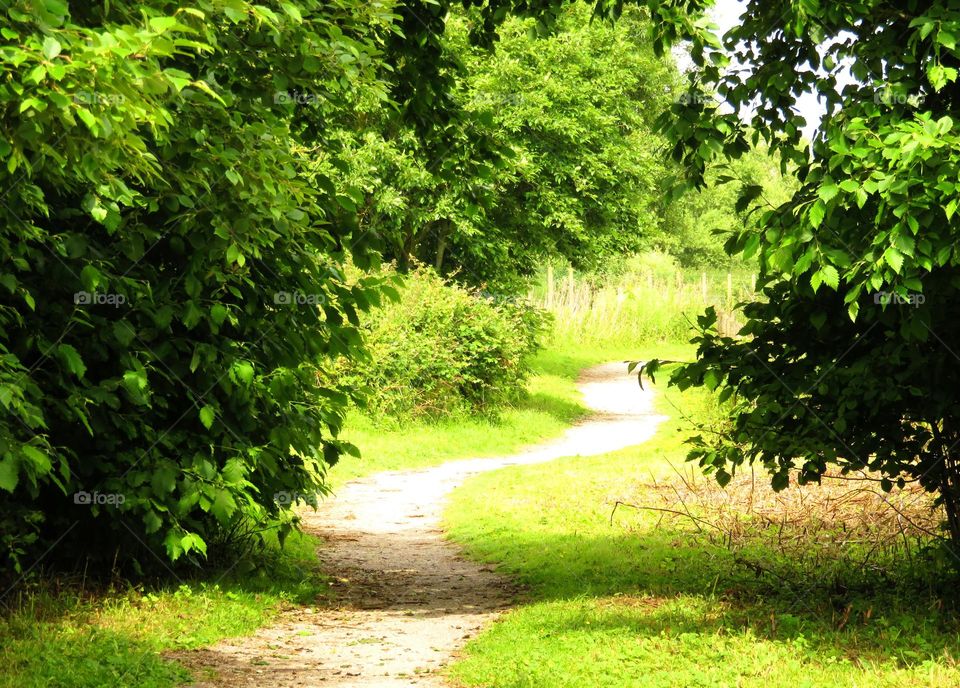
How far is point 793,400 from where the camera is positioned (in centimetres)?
744

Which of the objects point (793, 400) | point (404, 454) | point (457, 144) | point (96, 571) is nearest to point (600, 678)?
point (793, 400)

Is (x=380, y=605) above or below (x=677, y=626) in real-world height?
below

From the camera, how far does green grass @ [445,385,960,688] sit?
6387 mm

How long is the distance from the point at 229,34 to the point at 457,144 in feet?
11.8

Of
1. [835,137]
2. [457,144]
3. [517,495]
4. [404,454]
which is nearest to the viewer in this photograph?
[835,137]

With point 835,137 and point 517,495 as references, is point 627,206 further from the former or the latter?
point 835,137

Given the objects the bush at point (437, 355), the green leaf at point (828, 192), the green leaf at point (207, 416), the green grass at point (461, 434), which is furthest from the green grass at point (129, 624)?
the bush at point (437, 355)

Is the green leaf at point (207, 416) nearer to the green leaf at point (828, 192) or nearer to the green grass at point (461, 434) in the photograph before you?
the green leaf at point (828, 192)
